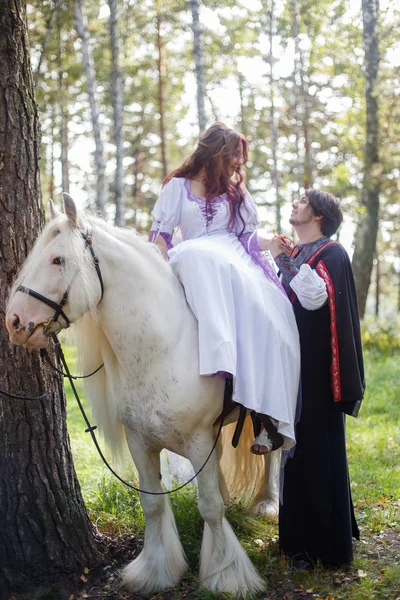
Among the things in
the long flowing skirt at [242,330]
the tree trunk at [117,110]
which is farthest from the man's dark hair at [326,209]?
the tree trunk at [117,110]

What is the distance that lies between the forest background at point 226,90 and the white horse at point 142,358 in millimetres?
7105

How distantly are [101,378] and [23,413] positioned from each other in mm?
469

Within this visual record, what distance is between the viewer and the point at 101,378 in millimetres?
3471

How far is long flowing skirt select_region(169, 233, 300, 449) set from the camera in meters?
3.12

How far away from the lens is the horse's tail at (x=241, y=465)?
411cm

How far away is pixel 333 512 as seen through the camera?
3637 mm

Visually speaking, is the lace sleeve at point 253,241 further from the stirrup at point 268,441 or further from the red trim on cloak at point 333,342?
the stirrup at point 268,441

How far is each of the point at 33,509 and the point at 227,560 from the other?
3.68 feet

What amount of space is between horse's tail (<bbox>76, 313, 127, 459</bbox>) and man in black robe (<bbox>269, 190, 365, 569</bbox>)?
1087mm

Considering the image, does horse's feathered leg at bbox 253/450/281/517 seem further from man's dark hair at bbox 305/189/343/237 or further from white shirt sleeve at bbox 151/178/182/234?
white shirt sleeve at bbox 151/178/182/234

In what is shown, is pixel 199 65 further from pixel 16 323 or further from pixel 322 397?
pixel 16 323

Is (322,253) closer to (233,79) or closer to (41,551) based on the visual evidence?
(41,551)

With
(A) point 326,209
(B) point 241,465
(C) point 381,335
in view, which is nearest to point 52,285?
(A) point 326,209

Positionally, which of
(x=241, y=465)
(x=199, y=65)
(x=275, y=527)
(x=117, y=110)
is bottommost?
(x=275, y=527)
